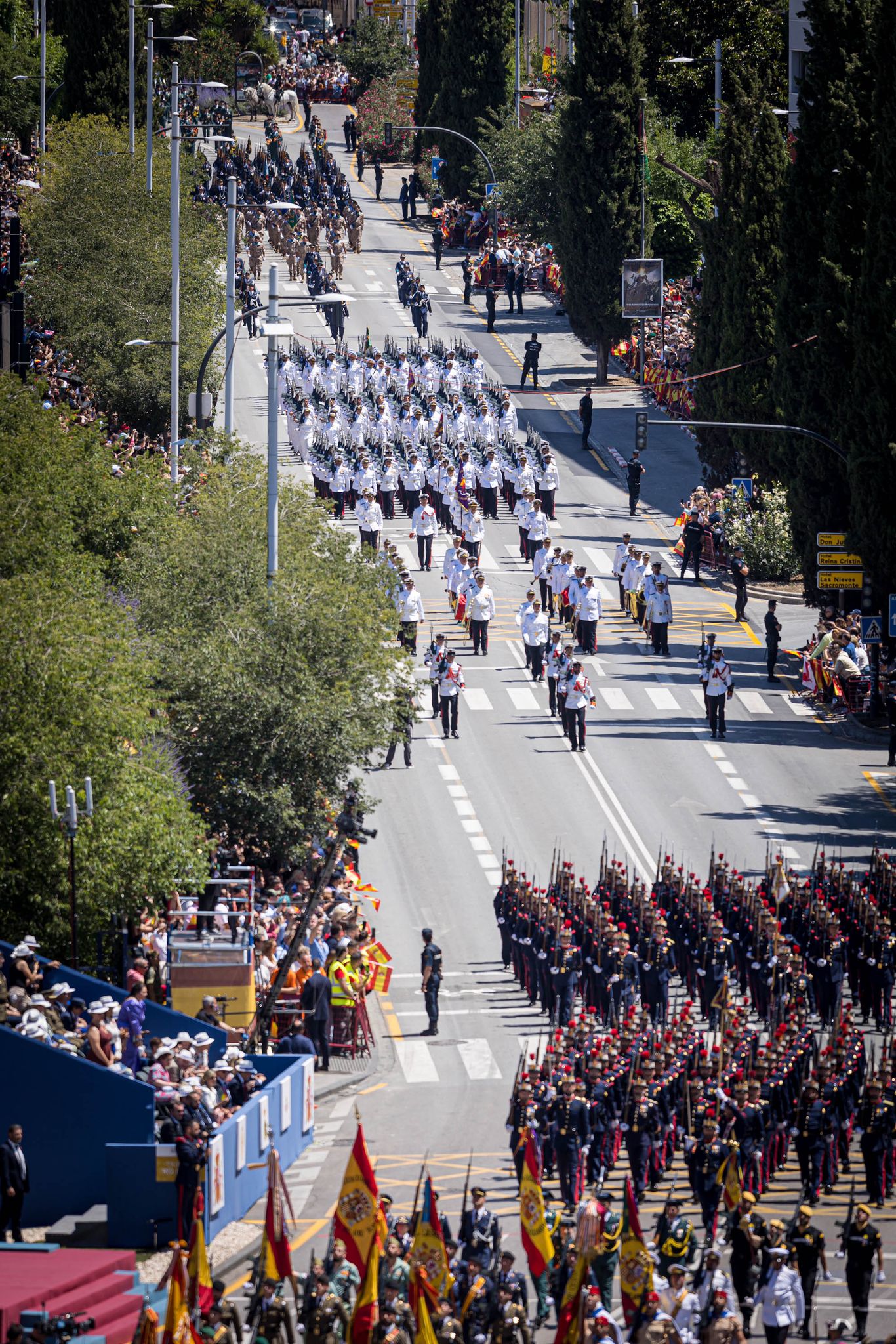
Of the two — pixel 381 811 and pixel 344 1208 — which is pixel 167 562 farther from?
pixel 344 1208

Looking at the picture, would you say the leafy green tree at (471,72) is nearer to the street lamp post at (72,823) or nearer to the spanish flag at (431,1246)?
the street lamp post at (72,823)

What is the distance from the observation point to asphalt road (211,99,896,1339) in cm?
2894

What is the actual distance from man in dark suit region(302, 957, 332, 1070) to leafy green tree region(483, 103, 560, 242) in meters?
49.5

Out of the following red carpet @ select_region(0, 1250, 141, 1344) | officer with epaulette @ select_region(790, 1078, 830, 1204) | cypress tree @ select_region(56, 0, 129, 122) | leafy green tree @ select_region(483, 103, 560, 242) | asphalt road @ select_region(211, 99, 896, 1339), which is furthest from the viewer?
leafy green tree @ select_region(483, 103, 560, 242)

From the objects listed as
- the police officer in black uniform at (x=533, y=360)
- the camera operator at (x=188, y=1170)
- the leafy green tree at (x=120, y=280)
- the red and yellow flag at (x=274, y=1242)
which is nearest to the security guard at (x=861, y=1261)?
the red and yellow flag at (x=274, y=1242)

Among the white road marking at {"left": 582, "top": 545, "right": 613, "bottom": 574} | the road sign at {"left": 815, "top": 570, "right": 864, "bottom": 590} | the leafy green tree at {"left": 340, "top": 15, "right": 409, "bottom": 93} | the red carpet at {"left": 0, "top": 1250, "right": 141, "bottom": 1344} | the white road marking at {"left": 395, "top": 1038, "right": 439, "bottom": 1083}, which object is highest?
the leafy green tree at {"left": 340, "top": 15, "right": 409, "bottom": 93}

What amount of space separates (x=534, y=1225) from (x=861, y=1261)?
3010mm

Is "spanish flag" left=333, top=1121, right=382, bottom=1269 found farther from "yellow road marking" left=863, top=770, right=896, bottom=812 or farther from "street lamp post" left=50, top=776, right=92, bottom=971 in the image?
"yellow road marking" left=863, top=770, right=896, bottom=812

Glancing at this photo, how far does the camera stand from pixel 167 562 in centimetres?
3800

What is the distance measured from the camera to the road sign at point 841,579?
48031mm

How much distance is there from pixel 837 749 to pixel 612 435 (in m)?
23.2

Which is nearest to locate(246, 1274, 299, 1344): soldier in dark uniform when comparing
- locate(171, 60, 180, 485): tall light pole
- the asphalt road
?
the asphalt road

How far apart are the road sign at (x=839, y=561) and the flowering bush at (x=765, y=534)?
20.4ft

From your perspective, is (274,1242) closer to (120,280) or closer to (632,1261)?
(632,1261)
